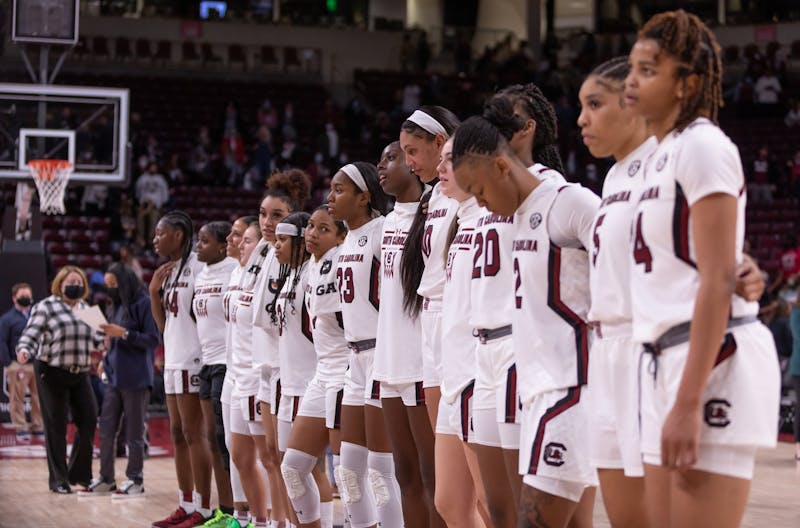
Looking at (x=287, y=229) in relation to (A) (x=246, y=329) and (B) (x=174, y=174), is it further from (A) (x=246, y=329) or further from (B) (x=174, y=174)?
(B) (x=174, y=174)

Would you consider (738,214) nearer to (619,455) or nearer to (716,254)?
(716,254)

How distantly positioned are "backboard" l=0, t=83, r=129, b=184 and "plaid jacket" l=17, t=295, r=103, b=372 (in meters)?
2.91

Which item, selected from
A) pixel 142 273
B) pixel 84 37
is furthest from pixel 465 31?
pixel 142 273

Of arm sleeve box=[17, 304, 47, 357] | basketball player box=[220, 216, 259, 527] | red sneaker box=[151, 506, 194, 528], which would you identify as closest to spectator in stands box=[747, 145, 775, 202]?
arm sleeve box=[17, 304, 47, 357]

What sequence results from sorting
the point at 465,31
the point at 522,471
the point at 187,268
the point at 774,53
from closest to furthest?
the point at 522,471, the point at 187,268, the point at 774,53, the point at 465,31

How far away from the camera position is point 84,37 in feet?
81.6

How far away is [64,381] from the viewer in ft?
33.1

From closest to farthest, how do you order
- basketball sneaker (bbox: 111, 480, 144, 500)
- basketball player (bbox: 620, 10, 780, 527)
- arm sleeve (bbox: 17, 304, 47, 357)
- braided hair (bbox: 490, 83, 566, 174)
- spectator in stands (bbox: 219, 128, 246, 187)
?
basketball player (bbox: 620, 10, 780, 527), braided hair (bbox: 490, 83, 566, 174), basketball sneaker (bbox: 111, 480, 144, 500), arm sleeve (bbox: 17, 304, 47, 357), spectator in stands (bbox: 219, 128, 246, 187)

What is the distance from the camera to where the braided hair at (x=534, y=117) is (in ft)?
14.0

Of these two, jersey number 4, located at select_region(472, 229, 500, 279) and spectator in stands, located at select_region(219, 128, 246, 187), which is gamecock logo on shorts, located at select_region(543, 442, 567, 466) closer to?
jersey number 4, located at select_region(472, 229, 500, 279)

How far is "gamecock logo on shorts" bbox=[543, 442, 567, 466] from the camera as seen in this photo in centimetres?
363

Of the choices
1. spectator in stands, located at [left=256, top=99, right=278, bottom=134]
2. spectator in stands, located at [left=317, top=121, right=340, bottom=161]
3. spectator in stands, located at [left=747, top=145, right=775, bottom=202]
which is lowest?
spectator in stands, located at [left=747, top=145, right=775, bottom=202]

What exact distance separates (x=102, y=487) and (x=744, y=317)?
7.68 meters

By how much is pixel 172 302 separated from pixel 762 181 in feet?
53.5
